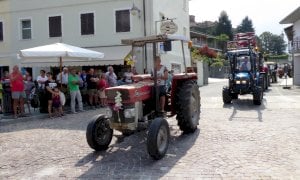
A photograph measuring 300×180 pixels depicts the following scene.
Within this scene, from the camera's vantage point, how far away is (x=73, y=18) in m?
24.5

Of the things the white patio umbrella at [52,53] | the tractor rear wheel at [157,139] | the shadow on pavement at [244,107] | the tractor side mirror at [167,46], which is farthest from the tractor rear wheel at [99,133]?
the white patio umbrella at [52,53]

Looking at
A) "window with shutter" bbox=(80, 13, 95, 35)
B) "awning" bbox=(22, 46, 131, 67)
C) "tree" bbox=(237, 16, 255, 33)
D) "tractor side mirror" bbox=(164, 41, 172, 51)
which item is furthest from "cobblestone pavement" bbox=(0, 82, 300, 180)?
"tree" bbox=(237, 16, 255, 33)

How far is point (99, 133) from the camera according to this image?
26.4ft

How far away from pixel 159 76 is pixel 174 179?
3.04m

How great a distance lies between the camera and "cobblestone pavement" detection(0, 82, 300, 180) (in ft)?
21.1

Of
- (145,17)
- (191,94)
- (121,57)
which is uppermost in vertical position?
(145,17)

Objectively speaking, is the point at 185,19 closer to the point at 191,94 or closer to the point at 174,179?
the point at 191,94

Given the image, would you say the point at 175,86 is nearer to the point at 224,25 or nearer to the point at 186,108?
the point at 186,108

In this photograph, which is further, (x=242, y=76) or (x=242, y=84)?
(x=242, y=76)

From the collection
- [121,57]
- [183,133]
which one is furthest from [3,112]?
[121,57]

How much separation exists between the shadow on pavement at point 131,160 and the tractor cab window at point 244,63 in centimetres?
846

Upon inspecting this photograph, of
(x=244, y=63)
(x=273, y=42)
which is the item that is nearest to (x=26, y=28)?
(x=244, y=63)

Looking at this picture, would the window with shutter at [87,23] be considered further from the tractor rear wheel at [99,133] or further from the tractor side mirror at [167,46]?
the tractor rear wheel at [99,133]

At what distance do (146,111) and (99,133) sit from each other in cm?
109
